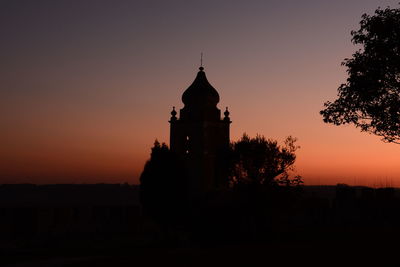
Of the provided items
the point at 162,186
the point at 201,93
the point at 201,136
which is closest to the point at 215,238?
the point at 162,186

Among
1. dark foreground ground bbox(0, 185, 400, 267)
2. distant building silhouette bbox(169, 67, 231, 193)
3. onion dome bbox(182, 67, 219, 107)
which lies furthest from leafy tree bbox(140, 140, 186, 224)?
onion dome bbox(182, 67, 219, 107)

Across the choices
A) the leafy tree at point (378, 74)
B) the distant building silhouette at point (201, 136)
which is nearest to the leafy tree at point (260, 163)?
the distant building silhouette at point (201, 136)

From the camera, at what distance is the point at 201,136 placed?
233 feet

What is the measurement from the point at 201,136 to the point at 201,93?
4752 millimetres

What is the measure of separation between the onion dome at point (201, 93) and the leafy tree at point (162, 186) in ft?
33.5

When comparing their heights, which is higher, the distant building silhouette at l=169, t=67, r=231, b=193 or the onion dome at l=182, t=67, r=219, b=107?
Result: the onion dome at l=182, t=67, r=219, b=107

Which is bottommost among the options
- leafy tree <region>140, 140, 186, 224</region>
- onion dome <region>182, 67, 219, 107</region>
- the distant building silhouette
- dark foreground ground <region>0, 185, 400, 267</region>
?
dark foreground ground <region>0, 185, 400, 267</region>

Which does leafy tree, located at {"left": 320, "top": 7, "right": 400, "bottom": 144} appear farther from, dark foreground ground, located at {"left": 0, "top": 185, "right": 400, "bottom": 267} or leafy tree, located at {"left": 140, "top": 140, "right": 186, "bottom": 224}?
leafy tree, located at {"left": 140, "top": 140, "right": 186, "bottom": 224}

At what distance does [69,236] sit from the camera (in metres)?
69.4

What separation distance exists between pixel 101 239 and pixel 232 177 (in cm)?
1508

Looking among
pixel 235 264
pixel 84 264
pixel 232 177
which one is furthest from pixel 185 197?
pixel 235 264

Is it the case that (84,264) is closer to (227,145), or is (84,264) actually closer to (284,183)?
(284,183)

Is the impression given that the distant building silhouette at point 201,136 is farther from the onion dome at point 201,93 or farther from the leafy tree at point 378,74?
the leafy tree at point 378,74

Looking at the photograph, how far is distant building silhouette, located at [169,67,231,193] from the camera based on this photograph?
71.0 metres
